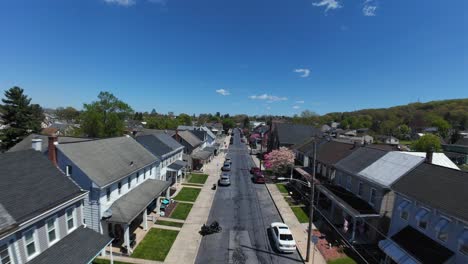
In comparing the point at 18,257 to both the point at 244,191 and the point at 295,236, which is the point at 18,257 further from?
the point at 244,191

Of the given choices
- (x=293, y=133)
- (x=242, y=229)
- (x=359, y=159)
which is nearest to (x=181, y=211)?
(x=242, y=229)

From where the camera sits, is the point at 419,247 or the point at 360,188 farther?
the point at 360,188

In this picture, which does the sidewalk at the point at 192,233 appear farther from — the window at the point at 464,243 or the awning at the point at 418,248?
the window at the point at 464,243

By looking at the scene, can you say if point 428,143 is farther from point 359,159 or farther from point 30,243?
point 30,243

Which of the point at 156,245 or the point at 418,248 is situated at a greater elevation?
the point at 418,248

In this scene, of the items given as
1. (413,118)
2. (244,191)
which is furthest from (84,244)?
(413,118)

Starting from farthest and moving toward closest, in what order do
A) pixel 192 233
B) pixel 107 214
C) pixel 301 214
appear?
pixel 301 214 → pixel 192 233 → pixel 107 214
